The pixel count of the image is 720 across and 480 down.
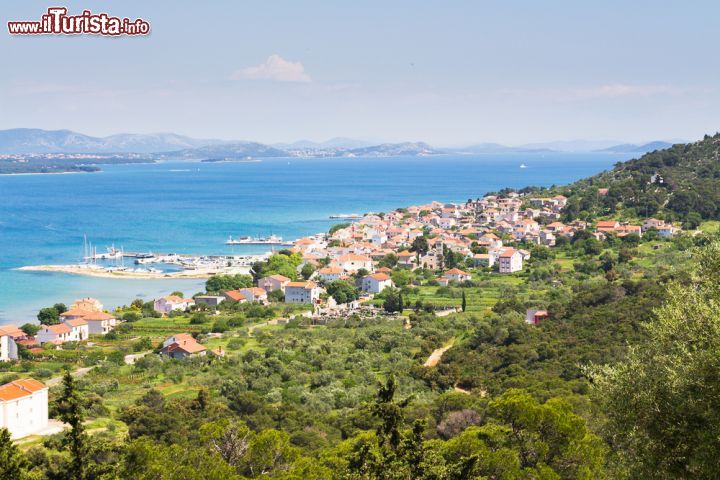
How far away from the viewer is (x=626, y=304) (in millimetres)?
30453

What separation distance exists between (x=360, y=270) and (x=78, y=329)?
19.5 metres

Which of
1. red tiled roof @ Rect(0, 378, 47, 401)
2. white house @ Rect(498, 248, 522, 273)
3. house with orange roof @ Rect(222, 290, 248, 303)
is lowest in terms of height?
house with orange roof @ Rect(222, 290, 248, 303)

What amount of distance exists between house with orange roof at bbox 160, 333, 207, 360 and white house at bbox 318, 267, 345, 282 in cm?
1874

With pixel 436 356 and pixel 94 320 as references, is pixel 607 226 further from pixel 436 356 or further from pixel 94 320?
pixel 94 320

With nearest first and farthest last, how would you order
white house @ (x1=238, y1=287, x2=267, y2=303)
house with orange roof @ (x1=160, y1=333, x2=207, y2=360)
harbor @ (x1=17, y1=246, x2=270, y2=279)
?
house with orange roof @ (x1=160, y1=333, x2=207, y2=360) < white house @ (x1=238, y1=287, x2=267, y2=303) < harbor @ (x1=17, y1=246, x2=270, y2=279)

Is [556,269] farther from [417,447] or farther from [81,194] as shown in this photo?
[81,194]

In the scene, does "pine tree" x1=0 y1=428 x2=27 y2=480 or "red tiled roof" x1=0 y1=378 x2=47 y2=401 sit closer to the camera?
"pine tree" x1=0 y1=428 x2=27 y2=480

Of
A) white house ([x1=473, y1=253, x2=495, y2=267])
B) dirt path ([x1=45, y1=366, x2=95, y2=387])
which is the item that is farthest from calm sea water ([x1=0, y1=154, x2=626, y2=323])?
white house ([x1=473, y1=253, x2=495, y2=267])

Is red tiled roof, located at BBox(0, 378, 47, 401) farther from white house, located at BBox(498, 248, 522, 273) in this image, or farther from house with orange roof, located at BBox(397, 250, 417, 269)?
house with orange roof, located at BBox(397, 250, 417, 269)

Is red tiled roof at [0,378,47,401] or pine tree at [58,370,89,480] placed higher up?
pine tree at [58,370,89,480]

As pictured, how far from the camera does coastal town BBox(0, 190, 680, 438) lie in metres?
32.2

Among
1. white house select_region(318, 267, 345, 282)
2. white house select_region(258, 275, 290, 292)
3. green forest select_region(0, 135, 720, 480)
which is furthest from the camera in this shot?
white house select_region(318, 267, 345, 282)

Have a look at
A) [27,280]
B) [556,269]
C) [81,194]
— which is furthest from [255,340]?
[81,194]

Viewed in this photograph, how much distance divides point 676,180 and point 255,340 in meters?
45.7
